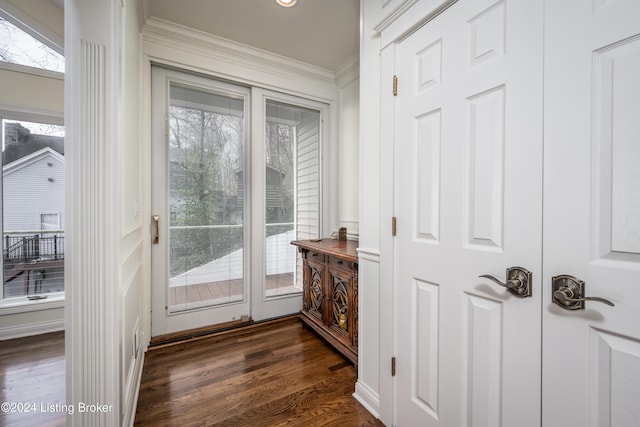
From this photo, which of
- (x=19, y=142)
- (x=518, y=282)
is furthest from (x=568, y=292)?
(x=19, y=142)

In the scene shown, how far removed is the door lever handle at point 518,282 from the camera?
93 cm

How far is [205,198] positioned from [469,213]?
2.30m

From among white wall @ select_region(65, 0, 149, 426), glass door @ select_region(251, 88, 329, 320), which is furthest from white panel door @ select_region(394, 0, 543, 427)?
glass door @ select_region(251, 88, 329, 320)

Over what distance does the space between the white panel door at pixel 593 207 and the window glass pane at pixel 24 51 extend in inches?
146

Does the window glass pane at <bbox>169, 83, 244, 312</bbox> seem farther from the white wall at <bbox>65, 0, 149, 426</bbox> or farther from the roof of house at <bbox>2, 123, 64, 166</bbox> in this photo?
the white wall at <bbox>65, 0, 149, 426</bbox>

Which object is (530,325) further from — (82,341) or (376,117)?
(82,341)

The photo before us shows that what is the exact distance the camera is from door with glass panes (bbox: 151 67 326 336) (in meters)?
2.44

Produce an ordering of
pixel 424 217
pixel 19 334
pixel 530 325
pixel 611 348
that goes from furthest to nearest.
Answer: pixel 19 334 < pixel 424 217 < pixel 530 325 < pixel 611 348

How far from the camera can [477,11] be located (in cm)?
107

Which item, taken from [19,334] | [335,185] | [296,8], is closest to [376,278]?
[335,185]

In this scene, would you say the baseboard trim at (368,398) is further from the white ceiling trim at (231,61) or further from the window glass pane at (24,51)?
the window glass pane at (24,51)

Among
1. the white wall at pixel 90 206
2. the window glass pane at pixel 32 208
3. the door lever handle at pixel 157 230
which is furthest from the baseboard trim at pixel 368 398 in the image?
Answer: the window glass pane at pixel 32 208

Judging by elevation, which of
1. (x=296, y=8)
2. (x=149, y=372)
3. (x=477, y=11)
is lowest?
(x=149, y=372)

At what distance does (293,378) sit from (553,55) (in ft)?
7.15
